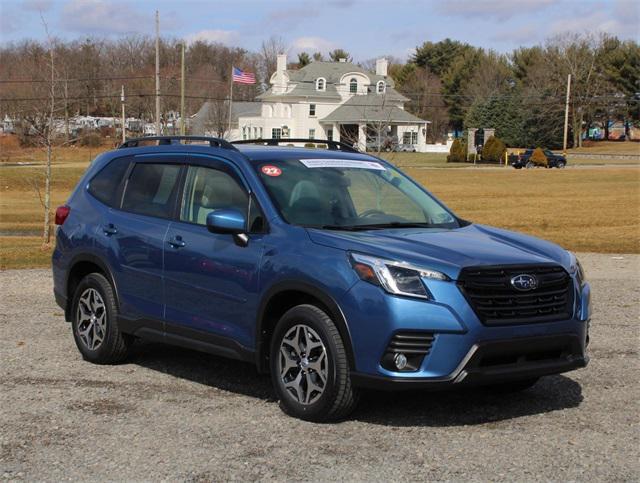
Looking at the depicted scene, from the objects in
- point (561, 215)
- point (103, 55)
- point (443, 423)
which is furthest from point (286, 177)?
point (103, 55)

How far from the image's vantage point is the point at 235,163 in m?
6.57

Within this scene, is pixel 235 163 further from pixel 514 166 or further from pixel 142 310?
pixel 514 166

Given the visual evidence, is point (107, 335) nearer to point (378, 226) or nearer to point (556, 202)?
point (378, 226)

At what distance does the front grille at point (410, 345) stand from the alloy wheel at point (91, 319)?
304 centimetres

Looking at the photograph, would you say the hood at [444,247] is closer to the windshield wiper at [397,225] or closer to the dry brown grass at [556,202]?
the windshield wiper at [397,225]

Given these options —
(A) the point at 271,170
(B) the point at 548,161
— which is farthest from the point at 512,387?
(B) the point at 548,161

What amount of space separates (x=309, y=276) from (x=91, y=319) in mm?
2758

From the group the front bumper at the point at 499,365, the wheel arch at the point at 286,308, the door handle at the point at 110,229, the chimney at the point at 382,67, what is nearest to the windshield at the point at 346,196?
the wheel arch at the point at 286,308

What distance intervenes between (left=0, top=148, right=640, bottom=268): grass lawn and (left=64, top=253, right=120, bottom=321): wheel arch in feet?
27.6

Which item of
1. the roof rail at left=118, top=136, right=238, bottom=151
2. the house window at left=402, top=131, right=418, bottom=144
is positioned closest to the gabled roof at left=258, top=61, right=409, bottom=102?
the house window at left=402, top=131, right=418, bottom=144

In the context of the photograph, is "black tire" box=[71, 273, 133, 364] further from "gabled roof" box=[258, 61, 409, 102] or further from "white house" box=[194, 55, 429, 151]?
"gabled roof" box=[258, 61, 409, 102]

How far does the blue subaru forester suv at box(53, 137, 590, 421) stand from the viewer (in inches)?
209

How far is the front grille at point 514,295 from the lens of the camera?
5344 mm

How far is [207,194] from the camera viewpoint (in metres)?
6.73
